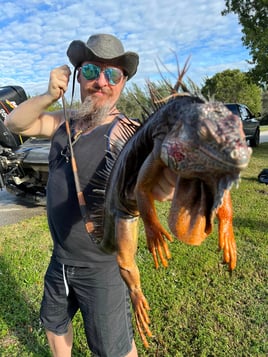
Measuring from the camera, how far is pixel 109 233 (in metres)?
1.36

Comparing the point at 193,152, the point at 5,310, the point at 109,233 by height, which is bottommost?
the point at 5,310

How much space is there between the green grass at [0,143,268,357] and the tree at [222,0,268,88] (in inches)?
413

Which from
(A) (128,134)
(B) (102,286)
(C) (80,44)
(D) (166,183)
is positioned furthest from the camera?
(B) (102,286)

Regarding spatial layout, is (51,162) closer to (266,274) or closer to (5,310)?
(5,310)

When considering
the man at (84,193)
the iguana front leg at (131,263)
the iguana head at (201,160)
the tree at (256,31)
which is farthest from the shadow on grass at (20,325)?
the tree at (256,31)

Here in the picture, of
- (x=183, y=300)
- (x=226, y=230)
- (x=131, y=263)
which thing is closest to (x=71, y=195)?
(x=131, y=263)

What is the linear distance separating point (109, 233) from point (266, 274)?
10.0ft

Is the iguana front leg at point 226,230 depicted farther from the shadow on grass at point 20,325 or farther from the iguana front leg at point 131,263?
the shadow on grass at point 20,325

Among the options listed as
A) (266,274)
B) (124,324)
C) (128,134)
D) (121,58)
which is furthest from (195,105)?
(266,274)

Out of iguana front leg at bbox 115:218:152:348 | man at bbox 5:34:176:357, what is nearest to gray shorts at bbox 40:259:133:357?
man at bbox 5:34:176:357

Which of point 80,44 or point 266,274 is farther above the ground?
point 80,44

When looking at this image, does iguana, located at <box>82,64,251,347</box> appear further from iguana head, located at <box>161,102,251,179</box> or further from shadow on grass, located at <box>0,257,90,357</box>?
shadow on grass, located at <box>0,257,90,357</box>

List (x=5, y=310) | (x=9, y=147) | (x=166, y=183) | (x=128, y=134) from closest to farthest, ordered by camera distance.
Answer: (x=166, y=183)
(x=128, y=134)
(x=5, y=310)
(x=9, y=147)

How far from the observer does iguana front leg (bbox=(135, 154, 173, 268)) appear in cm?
94
